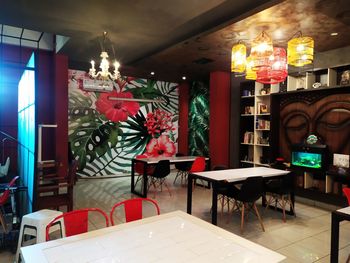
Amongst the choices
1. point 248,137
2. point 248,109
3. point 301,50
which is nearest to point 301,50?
point 301,50

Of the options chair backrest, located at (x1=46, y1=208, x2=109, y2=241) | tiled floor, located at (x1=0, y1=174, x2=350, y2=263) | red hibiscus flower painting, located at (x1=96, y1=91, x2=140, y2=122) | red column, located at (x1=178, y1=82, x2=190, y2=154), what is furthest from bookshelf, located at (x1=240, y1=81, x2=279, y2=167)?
chair backrest, located at (x1=46, y1=208, x2=109, y2=241)

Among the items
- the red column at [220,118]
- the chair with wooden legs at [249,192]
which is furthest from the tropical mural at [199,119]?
the chair with wooden legs at [249,192]

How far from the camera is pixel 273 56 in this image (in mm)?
3309

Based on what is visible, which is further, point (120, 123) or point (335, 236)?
point (120, 123)

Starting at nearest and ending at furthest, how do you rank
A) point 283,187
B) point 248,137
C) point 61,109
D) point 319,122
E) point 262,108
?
point 283,187
point 319,122
point 61,109
point 262,108
point 248,137

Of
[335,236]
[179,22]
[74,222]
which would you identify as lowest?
[335,236]

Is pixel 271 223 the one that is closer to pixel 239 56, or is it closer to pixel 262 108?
pixel 239 56

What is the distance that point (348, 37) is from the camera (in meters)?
4.16

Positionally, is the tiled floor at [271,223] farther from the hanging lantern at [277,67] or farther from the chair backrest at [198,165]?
the hanging lantern at [277,67]

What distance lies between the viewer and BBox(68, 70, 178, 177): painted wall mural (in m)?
7.09

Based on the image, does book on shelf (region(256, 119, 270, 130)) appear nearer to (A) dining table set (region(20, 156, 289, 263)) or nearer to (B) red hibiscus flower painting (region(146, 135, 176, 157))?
(B) red hibiscus flower painting (region(146, 135, 176, 157))

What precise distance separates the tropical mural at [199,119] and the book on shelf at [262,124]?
2051 millimetres

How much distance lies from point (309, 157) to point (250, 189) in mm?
2029

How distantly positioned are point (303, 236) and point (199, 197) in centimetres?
234
